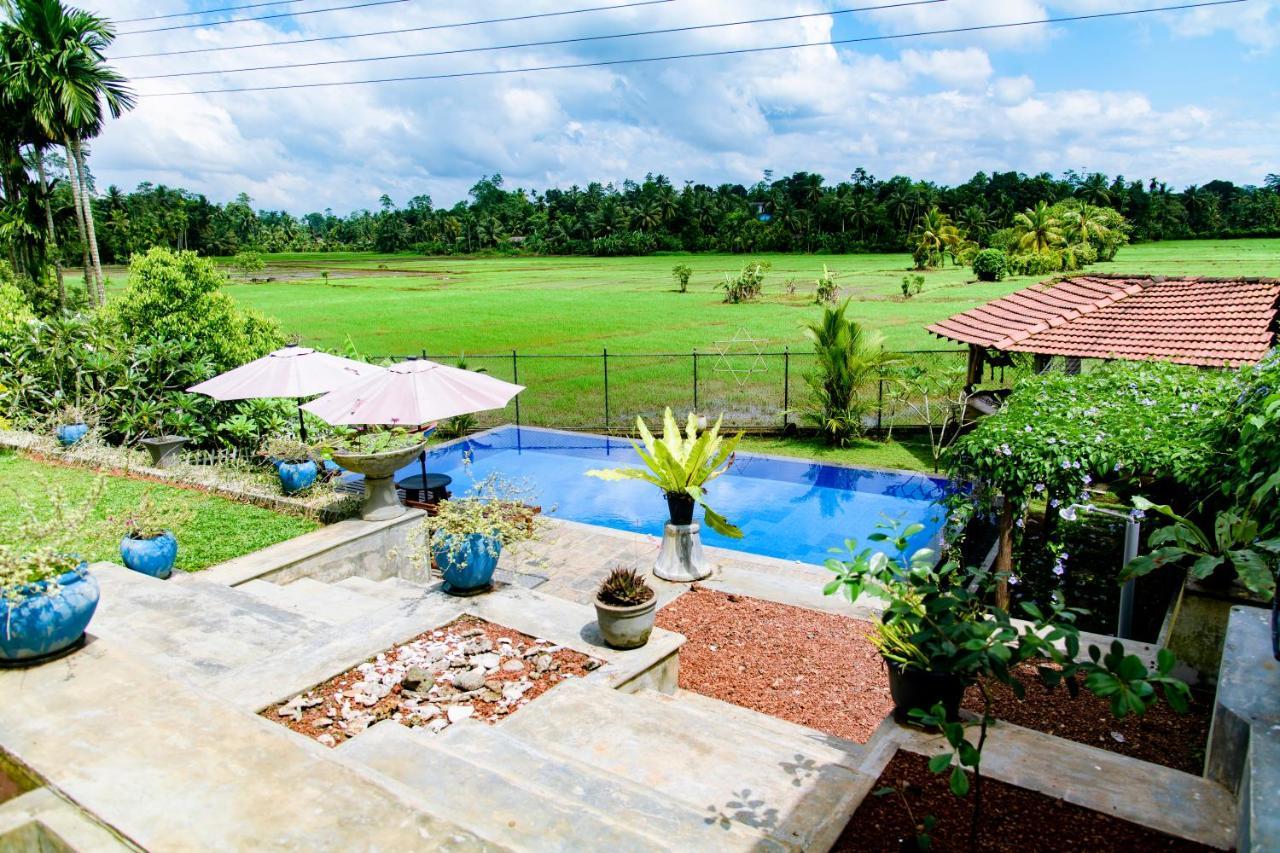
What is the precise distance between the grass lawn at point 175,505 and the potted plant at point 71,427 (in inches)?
25.7

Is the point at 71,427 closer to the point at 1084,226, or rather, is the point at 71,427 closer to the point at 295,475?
the point at 295,475

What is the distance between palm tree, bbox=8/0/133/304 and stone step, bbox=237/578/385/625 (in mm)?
21352

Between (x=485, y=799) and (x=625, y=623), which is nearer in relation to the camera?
(x=485, y=799)

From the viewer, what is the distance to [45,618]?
4.41m

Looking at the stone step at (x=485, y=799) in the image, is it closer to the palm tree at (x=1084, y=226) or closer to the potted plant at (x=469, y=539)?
the potted plant at (x=469, y=539)

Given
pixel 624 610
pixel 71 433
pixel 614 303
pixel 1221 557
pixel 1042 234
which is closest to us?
pixel 1221 557

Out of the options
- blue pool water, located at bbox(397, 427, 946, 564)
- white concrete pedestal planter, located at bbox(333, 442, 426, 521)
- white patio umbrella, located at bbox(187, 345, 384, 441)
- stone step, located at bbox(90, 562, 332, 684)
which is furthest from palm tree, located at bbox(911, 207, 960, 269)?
stone step, located at bbox(90, 562, 332, 684)

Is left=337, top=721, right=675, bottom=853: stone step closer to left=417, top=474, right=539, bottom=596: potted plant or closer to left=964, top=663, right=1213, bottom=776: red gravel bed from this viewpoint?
left=417, top=474, right=539, bottom=596: potted plant

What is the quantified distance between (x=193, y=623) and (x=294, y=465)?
3.71 meters

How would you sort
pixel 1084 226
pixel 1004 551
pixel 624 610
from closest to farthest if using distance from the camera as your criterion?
1. pixel 624 610
2. pixel 1004 551
3. pixel 1084 226

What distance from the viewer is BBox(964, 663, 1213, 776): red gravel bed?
422 cm

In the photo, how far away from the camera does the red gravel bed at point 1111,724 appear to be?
4.22m

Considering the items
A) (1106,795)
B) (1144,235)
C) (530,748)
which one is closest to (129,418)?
(530,748)

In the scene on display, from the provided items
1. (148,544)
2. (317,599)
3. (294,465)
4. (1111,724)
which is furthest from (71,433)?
(1111,724)
